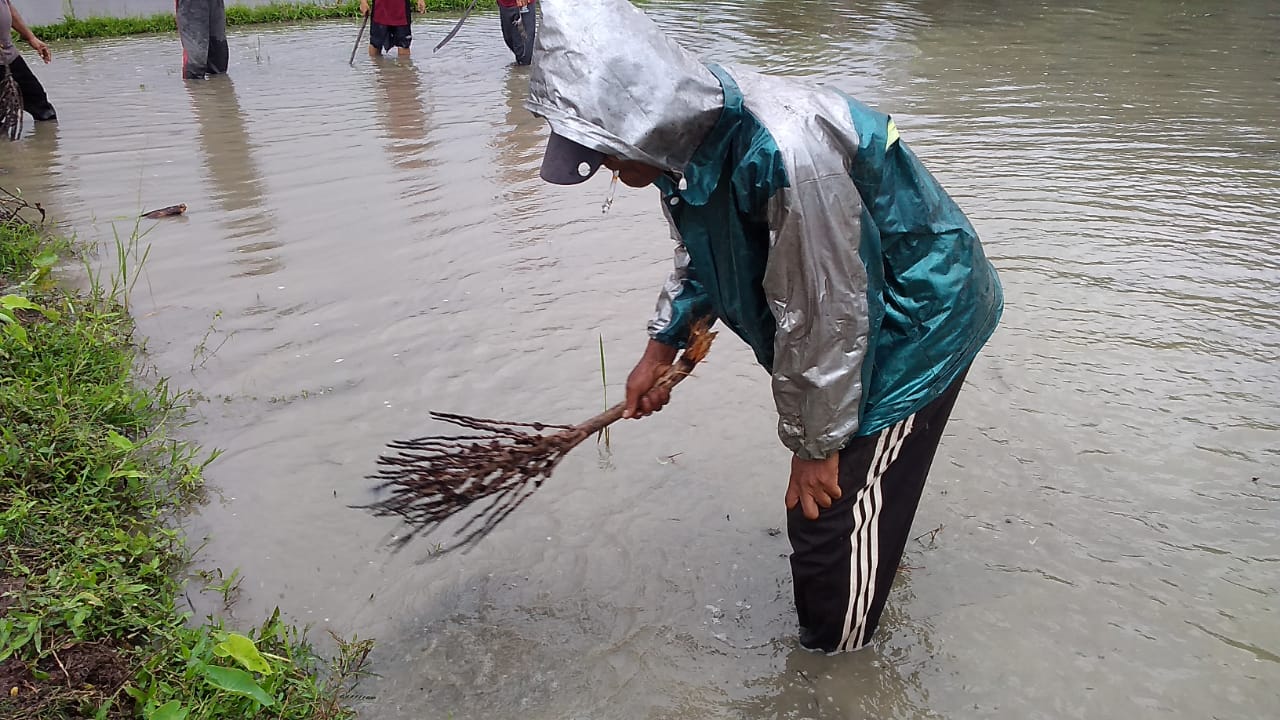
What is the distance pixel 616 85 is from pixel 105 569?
1.92 m

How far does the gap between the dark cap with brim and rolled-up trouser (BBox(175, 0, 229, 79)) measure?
9085 mm

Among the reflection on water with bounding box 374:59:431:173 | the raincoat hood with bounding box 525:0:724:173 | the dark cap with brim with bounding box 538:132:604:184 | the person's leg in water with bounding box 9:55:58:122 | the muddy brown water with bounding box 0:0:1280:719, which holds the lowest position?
the muddy brown water with bounding box 0:0:1280:719

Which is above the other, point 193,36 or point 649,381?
point 193,36

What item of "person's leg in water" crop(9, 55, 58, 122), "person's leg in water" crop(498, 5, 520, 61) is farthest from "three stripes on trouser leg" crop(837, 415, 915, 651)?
"person's leg in water" crop(498, 5, 520, 61)

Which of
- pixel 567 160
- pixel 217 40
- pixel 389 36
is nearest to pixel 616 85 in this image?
pixel 567 160

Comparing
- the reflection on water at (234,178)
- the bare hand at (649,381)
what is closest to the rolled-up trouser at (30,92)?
the reflection on water at (234,178)

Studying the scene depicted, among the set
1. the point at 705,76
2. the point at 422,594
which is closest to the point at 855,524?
the point at 705,76

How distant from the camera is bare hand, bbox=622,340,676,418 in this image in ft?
8.27

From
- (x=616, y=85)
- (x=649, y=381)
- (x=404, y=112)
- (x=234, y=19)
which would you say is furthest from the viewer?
(x=234, y=19)

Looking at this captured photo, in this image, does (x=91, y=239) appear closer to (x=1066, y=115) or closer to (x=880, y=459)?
(x=880, y=459)

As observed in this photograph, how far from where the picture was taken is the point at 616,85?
1.69m

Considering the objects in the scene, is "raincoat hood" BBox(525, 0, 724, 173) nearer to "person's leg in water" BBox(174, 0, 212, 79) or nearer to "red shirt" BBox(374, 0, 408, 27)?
"person's leg in water" BBox(174, 0, 212, 79)

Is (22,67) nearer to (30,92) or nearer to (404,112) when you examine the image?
(30,92)

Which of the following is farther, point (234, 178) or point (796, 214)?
point (234, 178)
